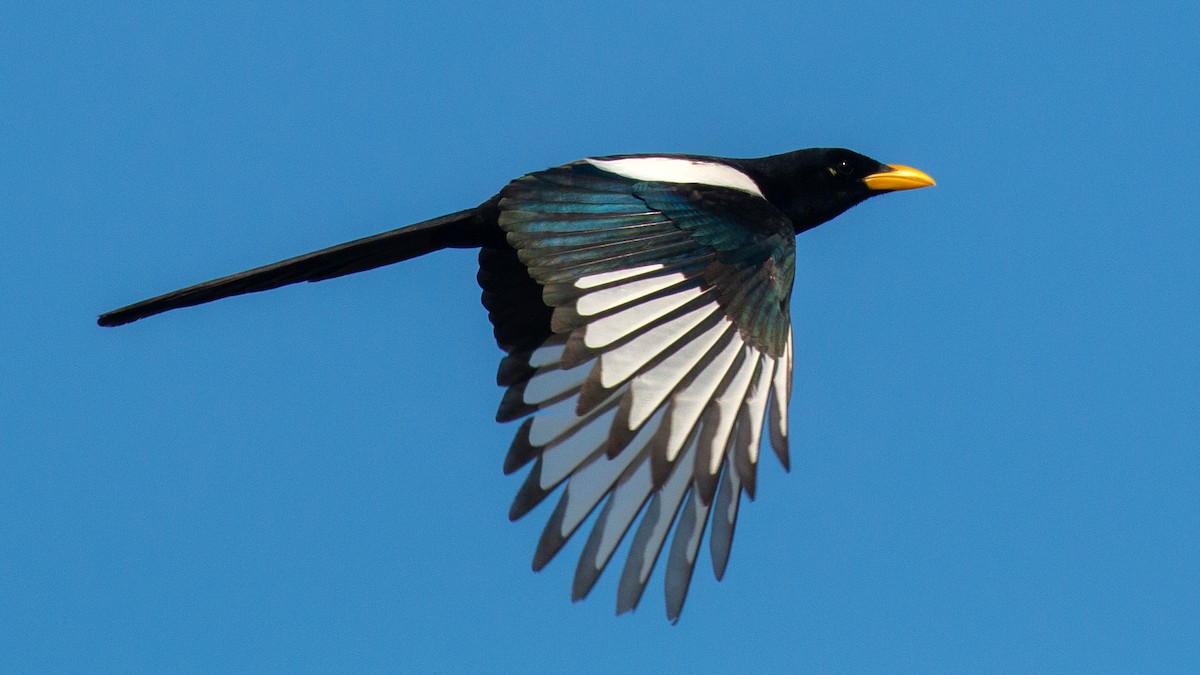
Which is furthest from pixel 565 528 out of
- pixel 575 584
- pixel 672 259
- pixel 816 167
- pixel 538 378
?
pixel 816 167

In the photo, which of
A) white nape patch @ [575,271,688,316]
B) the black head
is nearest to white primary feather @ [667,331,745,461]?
white nape patch @ [575,271,688,316]

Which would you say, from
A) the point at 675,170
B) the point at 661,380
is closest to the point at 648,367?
the point at 661,380

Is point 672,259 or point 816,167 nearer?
point 672,259

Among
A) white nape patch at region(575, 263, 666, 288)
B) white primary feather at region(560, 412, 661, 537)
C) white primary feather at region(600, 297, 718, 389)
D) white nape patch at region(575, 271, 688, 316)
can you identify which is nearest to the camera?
white primary feather at region(560, 412, 661, 537)

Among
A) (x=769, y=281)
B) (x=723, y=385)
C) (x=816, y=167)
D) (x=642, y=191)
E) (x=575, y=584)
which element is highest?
(x=816, y=167)

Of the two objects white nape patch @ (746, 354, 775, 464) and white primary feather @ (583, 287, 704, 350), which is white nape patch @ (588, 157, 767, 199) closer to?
white primary feather @ (583, 287, 704, 350)

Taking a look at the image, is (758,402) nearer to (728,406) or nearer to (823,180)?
(728,406)

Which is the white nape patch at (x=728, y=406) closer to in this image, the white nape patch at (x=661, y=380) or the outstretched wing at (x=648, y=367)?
the outstretched wing at (x=648, y=367)

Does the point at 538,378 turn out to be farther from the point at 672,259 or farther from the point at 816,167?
the point at 816,167
